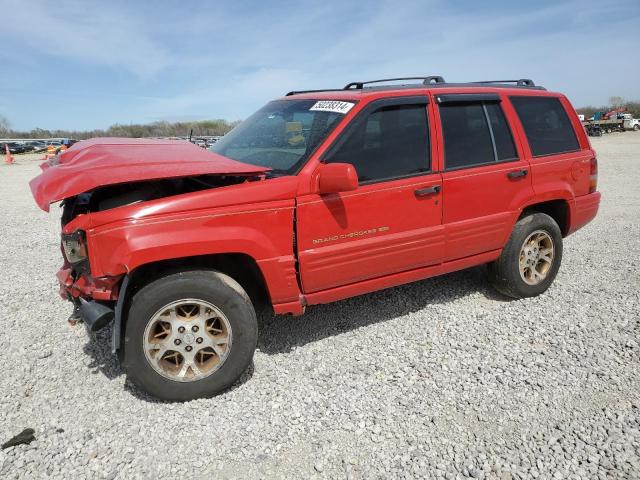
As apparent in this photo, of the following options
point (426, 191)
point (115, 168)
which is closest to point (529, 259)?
point (426, 191)

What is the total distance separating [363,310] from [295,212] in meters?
1.52

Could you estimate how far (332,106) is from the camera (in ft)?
12.1

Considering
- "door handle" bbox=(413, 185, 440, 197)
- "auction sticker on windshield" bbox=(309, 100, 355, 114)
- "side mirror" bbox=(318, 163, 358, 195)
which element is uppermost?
"auction sticker on windshield" bbox=(309, 100, 355, 114)

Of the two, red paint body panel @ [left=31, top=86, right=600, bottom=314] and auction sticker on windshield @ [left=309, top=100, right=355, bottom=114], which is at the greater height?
auction sticker on windshield @ [left=309, top=100, right=355, bottom=114]

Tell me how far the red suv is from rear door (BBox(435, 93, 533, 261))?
13 millimetres

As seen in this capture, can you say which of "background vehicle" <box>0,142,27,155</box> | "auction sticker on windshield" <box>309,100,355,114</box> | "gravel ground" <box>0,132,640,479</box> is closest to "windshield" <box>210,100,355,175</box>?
"auction sticker on windshield" <box>309,100,355,114</box>

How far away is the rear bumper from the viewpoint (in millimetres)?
4703

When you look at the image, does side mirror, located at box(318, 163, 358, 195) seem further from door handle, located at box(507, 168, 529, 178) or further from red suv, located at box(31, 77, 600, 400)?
door handle, located at box(507, 168, 529, 178)

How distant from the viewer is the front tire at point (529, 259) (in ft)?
14.4

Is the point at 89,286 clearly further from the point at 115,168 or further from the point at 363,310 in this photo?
the point at 363,310

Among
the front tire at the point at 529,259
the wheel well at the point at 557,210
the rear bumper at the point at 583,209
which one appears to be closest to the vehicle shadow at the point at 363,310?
the front tire at the point at 529,259

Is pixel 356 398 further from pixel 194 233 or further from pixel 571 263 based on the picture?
pixel 571 263

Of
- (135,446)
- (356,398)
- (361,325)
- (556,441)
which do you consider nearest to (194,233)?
(135,446)

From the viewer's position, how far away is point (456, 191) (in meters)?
3.88
